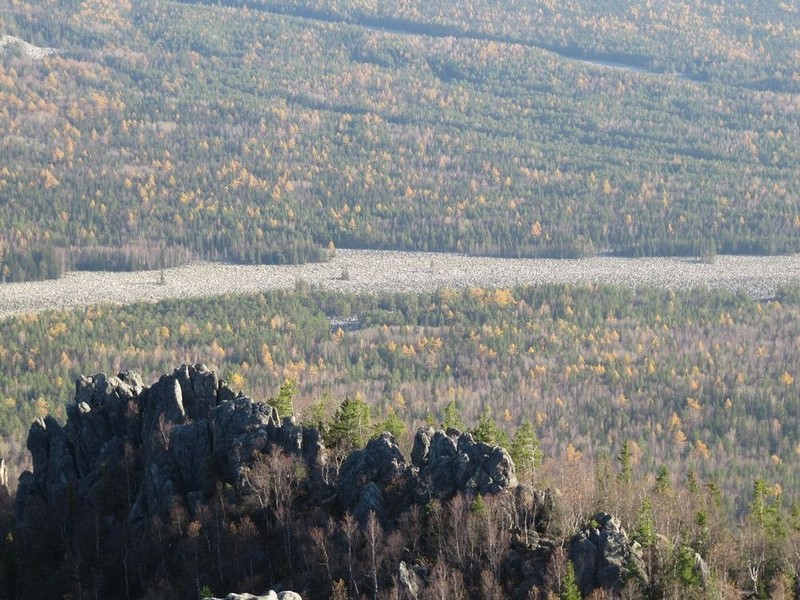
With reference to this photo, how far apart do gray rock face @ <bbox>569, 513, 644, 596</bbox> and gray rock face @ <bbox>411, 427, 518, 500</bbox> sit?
Answer: 6.82 meters

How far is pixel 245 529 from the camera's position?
11038 centimetres

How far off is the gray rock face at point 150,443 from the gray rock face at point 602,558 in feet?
66.4

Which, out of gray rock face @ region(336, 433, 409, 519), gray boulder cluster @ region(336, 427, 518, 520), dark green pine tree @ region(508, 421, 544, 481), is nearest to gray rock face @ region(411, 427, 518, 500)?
gray boulder cluster @ region(336, 427, 518, 520)

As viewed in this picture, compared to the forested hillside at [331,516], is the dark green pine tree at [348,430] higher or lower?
higher

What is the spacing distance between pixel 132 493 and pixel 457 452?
24499 millimetres

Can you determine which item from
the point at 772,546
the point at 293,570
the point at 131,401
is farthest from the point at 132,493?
the point at 772,546

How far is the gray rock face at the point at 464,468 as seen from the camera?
107 metres

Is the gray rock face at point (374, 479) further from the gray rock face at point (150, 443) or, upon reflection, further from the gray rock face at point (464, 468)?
the gray rock face at point (150, 443)

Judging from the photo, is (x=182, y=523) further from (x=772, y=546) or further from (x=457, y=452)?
(x=772, y=546)

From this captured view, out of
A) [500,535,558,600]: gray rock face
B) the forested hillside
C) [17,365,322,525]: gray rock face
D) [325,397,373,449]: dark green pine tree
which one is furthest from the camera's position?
[325,397,373,449]: dark green pine tree

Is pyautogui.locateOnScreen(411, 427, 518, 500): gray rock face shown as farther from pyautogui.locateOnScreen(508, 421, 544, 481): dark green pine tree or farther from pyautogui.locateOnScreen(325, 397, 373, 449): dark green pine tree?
pyautogui.locateOnScreen(325, 397, 373, 449): dark green pine tree

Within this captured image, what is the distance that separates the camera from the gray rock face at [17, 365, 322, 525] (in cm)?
11581

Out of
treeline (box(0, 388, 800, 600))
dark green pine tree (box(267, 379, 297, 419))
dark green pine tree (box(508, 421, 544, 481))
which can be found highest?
dark green pine tree (box(267, 379, 297, 419))

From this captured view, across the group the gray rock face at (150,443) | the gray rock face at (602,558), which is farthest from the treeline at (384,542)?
the gray rock face at (150,443)
